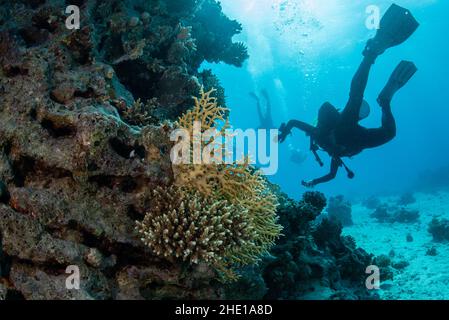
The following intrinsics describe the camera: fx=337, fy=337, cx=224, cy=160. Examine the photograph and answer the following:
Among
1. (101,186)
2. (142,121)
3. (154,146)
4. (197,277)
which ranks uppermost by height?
(142,121)

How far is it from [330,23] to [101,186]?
151 feet

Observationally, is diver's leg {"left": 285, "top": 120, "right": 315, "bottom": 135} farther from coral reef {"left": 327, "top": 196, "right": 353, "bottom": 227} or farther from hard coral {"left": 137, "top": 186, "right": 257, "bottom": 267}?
coral reef {"left": 327, "top": 196, "right": 353, "bottom": 227}

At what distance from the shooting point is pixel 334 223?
881cm

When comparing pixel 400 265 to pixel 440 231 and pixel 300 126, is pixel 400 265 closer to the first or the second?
pixel 440 231

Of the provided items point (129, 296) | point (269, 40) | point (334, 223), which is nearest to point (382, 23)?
point (334, 223)

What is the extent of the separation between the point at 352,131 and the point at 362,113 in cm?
75

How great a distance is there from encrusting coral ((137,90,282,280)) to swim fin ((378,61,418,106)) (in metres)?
7.40

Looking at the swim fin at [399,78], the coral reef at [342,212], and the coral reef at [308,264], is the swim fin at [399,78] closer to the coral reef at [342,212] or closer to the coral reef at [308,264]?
the coral reef at [308,264]

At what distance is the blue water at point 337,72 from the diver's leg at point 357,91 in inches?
88.3

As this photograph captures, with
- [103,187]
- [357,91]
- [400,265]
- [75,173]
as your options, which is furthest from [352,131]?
[75,173]

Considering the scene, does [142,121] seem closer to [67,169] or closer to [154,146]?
[154,146]

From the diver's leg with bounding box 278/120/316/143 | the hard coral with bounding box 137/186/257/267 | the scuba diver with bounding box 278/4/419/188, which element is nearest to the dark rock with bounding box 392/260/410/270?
the scuba diver with bounding box 278/4/419/188

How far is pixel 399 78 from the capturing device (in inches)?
397

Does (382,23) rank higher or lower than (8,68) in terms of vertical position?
higher
